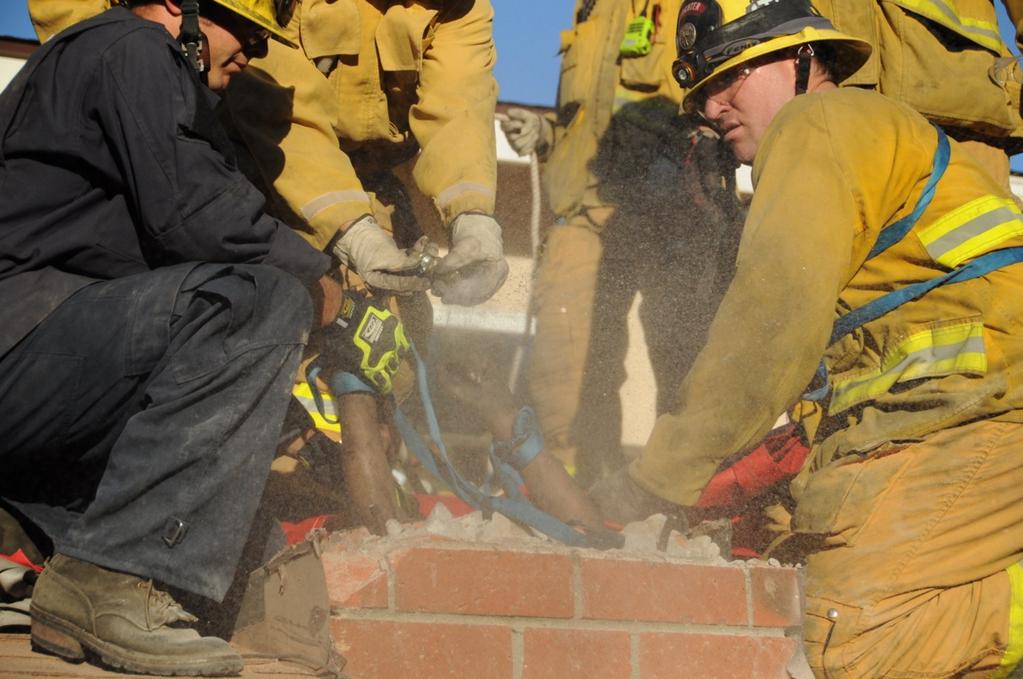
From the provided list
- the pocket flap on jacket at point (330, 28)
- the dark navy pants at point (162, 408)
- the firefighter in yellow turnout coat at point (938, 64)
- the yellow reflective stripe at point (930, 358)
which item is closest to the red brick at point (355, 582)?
the dark navy pants at point (162, 408)

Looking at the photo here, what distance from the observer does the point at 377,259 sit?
2.85m

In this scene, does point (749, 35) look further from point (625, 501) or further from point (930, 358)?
point (625, 501)

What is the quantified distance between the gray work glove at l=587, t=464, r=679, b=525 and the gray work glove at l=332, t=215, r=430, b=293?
78 centimetres

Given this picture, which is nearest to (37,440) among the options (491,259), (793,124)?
(491,259)

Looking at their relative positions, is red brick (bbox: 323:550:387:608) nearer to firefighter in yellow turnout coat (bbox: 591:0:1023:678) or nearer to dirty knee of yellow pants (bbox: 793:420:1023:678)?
firefighter in yellow turnout coat (bbox: 591:0:1023:678)

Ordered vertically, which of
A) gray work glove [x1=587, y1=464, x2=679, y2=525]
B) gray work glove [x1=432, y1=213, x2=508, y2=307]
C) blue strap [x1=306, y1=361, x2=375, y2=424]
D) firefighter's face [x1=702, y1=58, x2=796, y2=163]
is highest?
firefighter's face [x1=702, y1=58, x2=796, y2=163]

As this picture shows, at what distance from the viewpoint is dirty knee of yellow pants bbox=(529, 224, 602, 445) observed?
12.9 feet

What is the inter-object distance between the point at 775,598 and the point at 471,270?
1.24 m

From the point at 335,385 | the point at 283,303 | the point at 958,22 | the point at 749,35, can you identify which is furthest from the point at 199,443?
the point at 958,22

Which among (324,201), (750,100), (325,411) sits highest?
(750,100)

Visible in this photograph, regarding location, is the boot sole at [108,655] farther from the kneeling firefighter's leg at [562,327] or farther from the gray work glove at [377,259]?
the kneeling firefighter's leg at [562,327]

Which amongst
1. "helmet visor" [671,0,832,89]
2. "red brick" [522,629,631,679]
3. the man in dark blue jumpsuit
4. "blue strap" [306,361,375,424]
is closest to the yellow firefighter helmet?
the man in dark blue jumpsuit

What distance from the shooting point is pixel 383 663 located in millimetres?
2189

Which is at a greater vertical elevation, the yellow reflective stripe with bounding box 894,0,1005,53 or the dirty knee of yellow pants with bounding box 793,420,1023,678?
the yellow reflective stripe with bounding box 894,0,1005,53
